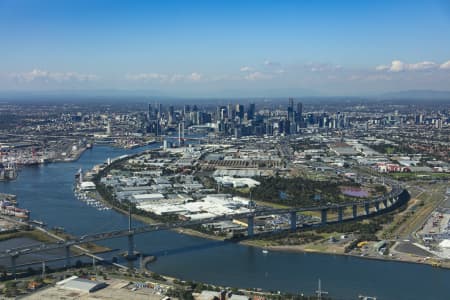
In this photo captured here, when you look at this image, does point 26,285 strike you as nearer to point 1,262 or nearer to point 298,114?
point 1,262

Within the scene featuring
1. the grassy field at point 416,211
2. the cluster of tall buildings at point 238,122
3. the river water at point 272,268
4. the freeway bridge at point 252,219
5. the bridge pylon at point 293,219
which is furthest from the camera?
the cluster of tall buildings at point 238,122

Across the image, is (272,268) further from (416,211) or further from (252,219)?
(416,211)

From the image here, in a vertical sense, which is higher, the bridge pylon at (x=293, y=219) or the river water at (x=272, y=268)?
the bridge pylon at (x=293, y=219)

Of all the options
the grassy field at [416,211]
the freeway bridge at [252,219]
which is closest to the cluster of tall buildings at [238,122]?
the grassy field at [416,211]

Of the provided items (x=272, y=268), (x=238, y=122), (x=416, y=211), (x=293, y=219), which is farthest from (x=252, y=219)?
(x=238, y=122)

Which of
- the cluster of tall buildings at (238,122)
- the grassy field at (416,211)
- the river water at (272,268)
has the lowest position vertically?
the river water at (272,268)

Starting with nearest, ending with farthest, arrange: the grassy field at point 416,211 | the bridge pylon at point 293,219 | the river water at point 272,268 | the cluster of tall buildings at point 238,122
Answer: the river water at point 272,268, the grassy field at point 416,211, the bridge pylon at point 293,219, the cluster of tall buildings at point 238,122

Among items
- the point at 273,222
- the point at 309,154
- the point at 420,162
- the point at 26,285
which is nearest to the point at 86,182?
the point at 273,222

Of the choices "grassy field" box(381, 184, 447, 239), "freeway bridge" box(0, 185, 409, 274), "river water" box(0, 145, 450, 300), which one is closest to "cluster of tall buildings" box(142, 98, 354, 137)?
"grassy field" box(381, 184, 447, 239)

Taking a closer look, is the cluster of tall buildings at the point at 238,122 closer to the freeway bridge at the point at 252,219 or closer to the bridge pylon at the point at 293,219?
the freeway bridge at the point at 252,219
